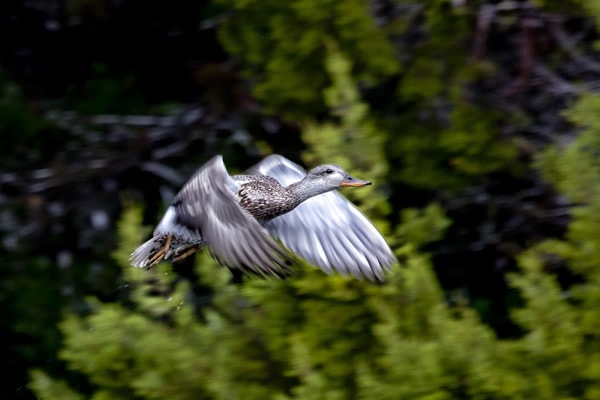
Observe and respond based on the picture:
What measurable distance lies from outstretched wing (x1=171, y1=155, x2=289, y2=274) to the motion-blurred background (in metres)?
1.39

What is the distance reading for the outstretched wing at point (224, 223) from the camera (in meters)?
4.93

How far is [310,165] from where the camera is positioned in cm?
719

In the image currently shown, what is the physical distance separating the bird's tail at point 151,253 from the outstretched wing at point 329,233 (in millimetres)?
484

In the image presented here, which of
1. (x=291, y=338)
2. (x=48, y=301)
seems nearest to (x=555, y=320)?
(x=291, y=338)

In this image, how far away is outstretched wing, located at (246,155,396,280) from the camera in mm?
5875

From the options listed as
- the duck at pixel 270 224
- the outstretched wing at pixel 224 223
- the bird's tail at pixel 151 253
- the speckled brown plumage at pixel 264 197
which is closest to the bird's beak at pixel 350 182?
the duck at pixel 270 224

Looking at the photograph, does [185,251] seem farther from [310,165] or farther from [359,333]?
[359,333]

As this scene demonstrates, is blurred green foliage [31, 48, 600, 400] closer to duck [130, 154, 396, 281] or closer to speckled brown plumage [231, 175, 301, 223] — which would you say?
duck [130, 154, 396, 281]

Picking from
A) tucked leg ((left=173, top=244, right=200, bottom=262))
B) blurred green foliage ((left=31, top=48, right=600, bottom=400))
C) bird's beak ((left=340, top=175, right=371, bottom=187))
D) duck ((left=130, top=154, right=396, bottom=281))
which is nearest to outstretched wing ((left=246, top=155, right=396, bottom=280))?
duck ((left=130, top=154, right=396, bottom=281))

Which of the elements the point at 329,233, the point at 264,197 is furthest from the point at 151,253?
the point at 329,233

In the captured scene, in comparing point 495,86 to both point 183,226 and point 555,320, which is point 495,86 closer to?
point 555,320

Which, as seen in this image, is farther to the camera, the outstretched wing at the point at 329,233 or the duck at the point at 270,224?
the outstretched wing at the point at 329,233

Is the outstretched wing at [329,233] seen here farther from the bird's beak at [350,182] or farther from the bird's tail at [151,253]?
the bird's tail at [151,253]

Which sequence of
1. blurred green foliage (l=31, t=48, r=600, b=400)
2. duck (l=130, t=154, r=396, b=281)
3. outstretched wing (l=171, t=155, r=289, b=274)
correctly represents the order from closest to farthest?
outstretched wing (l=171, t=155, r=289, b=274) → duck (l=130, t=154, r=396, b=281) → blurred green foliage (l=31, t=48, r=600, b=400)
